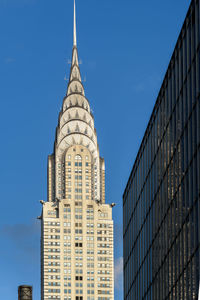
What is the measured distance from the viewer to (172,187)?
289ft

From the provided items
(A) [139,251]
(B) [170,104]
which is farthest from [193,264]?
(A) [139,251]

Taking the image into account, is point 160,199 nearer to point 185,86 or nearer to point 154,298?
point 154,298

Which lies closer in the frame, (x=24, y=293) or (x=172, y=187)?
(x=172, y=187)

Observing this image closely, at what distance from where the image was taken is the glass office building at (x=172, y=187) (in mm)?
78125

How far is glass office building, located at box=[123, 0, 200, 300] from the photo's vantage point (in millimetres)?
78125

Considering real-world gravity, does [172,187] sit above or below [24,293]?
below

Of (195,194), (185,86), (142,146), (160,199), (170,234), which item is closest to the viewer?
(195,194)

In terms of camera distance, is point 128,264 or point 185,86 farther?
point 128,264

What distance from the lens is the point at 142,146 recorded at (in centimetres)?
10856

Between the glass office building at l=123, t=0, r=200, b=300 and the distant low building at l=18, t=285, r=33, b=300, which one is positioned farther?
the distant low building at l=18, t=285, r=33, b=300

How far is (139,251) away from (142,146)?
1120cm

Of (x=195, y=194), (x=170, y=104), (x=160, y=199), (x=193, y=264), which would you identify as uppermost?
(x=170, y=104)

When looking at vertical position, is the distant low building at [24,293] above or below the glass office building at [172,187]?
above

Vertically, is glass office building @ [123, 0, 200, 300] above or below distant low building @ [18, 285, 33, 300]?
below
